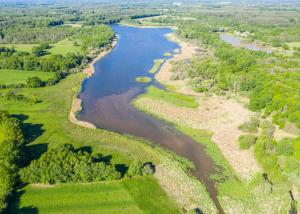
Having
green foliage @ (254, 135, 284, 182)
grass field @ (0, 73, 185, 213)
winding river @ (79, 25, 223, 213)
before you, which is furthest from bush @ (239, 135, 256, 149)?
grass field @ (0, 73, 185, 213)

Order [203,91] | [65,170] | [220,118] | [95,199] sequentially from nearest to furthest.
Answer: [95,199]
[65,170]
[220,118]
[203,91]

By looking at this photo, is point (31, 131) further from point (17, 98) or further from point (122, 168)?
point (122, 168)

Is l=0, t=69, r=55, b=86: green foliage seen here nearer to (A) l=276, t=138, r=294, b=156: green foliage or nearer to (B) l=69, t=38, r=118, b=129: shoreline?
(B) l=69, t=38, r=118, b=129: shoreline

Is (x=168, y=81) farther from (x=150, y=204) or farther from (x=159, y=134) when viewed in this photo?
(x=150, y=204)

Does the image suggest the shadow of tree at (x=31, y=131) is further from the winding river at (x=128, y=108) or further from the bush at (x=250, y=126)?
the bush at (x=250, y=126)

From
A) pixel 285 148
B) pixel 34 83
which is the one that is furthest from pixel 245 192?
pixel 34 83

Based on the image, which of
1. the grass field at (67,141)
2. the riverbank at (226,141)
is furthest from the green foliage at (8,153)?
the riverbank at (226,141)
